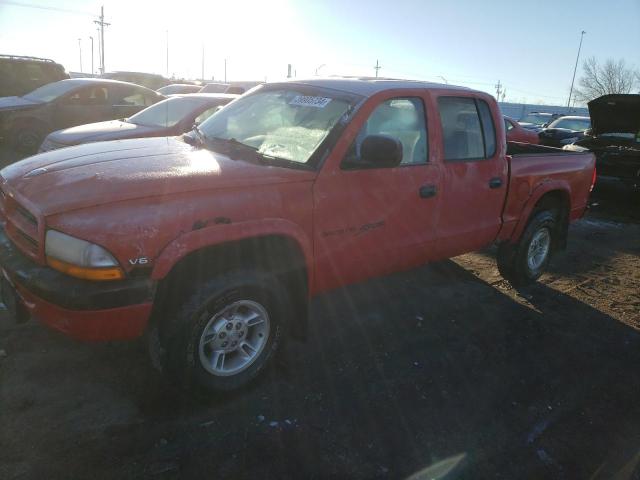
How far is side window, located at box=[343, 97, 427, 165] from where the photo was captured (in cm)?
331

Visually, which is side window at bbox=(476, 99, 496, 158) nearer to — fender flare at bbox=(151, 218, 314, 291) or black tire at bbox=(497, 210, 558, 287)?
black tire at bbox=(497, 210, 558, 287)

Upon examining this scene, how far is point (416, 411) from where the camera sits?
292 centimetres

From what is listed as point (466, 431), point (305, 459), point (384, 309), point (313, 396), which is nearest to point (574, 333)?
point (384, 309)

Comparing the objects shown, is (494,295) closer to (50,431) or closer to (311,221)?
(311,221)

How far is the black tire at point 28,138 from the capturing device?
377 inches

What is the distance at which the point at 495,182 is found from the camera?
4137 mm

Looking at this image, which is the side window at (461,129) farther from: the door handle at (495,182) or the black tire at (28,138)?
the black tire at (28,138)

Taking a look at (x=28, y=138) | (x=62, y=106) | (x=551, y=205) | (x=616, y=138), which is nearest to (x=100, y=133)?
(x=62, y=106)

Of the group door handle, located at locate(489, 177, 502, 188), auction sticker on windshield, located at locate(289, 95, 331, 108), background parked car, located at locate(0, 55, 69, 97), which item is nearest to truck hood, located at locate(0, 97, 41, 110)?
background parked car, located at locate(0, 55, 69, 97)

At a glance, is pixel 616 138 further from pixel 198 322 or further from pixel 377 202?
pixel 198 322

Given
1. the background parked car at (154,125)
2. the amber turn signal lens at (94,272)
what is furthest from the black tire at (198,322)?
the background parked car at (154,125)

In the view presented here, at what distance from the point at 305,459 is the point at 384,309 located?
2.03 metres

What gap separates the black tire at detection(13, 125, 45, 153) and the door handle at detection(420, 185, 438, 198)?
361 inches

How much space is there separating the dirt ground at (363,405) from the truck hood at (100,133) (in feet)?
11.9
